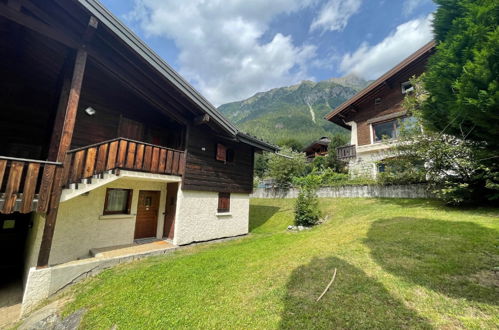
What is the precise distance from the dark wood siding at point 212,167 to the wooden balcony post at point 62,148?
4.03m

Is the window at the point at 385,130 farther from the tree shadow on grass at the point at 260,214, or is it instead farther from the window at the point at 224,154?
the window at the point at 224,154

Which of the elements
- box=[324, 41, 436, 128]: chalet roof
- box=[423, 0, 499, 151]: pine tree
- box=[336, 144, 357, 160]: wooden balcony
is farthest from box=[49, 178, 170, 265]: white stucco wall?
box=[324, 41, 436, 128]: chalet roof

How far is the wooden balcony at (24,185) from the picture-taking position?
4.72m

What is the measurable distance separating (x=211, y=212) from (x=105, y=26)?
25.5ft

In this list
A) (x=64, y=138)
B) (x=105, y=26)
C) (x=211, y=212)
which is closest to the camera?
(x=64, y=138)

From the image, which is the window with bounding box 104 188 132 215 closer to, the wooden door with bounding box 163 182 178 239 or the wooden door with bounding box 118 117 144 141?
the wooden door with bounding box 163 182 178 239

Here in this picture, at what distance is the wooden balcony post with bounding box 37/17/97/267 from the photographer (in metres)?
5.25

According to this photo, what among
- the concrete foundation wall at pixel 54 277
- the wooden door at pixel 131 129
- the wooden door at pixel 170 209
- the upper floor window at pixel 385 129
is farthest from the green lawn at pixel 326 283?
the upper floor window at pixel 385 129

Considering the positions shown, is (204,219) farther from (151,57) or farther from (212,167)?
(151,57)

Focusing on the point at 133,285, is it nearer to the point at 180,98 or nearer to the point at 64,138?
the point at 64,138

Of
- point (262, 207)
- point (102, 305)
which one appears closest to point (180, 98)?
point (102, 305)

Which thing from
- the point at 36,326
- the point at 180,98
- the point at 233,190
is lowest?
the point at 36,326

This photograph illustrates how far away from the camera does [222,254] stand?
23.9ft

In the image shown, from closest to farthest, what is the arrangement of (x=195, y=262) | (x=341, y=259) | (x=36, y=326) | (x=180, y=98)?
(x=36, y=326), (x=341, y=259), (x=195, y=262), (x=180, y=98)
